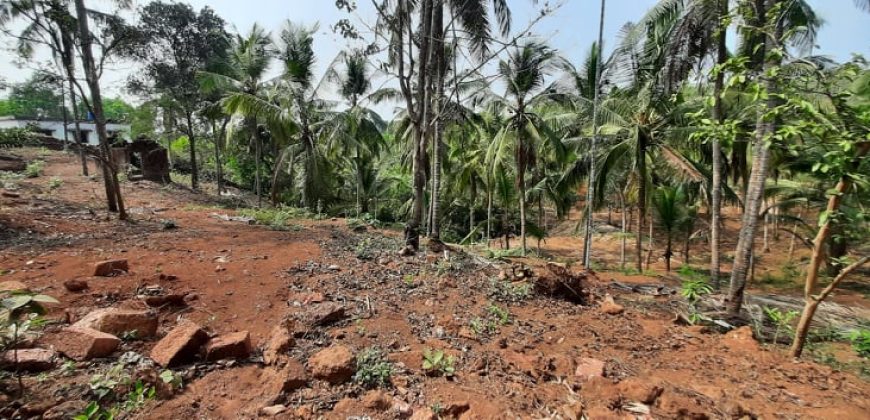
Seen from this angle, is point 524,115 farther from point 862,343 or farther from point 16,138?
point 16,138

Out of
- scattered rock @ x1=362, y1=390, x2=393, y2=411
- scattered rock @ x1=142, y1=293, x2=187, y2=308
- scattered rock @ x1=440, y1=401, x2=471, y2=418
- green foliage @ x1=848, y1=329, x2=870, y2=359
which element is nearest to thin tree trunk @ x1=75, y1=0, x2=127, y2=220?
scattered rock @ x1=142, y1=293, x2=187, y2=308

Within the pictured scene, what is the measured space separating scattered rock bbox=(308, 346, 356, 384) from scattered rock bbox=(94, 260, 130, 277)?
3346 millimetres

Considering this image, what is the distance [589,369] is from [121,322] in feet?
14.6

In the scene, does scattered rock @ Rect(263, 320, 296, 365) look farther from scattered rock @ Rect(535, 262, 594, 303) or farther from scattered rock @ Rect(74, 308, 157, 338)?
scattered rock @ Rect(535, 262, 594, 303)

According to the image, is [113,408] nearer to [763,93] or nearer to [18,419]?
[18,419]

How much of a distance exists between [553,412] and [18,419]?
376 cm

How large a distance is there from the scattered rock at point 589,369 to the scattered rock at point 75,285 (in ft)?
17.8

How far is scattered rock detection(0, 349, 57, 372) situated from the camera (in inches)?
117

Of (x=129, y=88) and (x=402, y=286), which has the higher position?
(x=129, y=88)

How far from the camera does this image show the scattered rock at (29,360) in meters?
2.98

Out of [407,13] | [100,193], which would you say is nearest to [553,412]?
[407,13]

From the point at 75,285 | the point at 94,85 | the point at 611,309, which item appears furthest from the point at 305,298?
the point at 94,85

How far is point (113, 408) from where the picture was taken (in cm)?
281

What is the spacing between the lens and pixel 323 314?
14.8 ft
